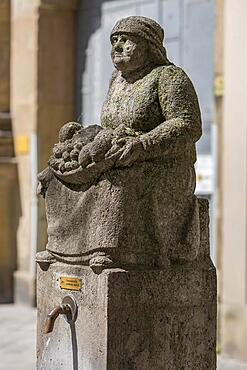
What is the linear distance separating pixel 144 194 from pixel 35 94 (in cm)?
775

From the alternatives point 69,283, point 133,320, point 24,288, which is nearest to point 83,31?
point 24,288

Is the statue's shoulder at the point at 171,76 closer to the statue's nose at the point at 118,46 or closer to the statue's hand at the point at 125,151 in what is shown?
the statue's nose at the point at 118,46

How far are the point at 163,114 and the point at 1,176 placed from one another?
7987 mm

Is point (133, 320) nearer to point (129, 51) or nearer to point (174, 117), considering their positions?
point (174, 117)

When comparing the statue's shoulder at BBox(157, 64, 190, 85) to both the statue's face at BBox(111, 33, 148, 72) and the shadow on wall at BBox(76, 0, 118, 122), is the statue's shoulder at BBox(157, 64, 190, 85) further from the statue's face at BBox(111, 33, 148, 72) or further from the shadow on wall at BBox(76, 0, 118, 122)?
the shadow on wall at BBox(76, 0, 118, 122)

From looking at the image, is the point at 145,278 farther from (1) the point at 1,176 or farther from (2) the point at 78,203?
(1) the point at 1,176

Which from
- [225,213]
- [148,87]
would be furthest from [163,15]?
[148,87]

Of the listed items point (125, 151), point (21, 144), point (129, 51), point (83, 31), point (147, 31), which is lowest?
point (125, 151)

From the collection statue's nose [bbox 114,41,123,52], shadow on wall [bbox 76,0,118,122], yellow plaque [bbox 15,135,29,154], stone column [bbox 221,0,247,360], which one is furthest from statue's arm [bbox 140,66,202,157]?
yellow plaque [bbox 15,135,29,154]

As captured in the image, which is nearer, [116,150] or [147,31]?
[116,150]

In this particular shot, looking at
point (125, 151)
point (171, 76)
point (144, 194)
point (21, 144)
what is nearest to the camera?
point (125, 151)

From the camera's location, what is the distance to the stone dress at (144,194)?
19.0ft

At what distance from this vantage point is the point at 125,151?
18.7 feet

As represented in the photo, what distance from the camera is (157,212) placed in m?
5.86
